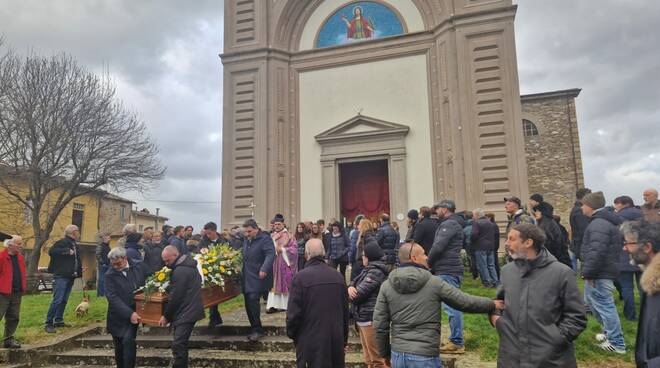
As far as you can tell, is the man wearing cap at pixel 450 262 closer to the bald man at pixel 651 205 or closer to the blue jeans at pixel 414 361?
the blue jeans at pixel 414 361

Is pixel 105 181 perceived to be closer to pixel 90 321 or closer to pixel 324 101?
pixel 324 101

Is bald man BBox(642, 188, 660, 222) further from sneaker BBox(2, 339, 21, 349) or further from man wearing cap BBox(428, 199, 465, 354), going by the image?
sneaker BBox(2, 339, 21, 349)

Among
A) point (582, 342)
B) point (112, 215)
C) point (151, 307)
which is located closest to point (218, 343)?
point (151, 307)

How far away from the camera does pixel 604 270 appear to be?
5988 mm

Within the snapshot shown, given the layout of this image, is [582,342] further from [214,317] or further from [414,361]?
[214,317]

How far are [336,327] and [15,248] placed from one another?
6206mm

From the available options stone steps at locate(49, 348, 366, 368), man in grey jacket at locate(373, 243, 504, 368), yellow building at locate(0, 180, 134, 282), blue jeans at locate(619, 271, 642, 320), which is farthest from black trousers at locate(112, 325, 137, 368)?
yellow building at locate(0, 180, 134, 282)

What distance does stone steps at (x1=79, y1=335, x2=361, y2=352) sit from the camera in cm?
728

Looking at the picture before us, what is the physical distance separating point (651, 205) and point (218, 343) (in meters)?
7.73

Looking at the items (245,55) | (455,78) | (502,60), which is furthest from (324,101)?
(502,60)

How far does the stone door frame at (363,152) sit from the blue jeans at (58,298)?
381 inches

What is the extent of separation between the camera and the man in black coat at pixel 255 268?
7508 millimetres

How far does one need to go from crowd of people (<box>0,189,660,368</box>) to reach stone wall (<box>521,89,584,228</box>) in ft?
57.0

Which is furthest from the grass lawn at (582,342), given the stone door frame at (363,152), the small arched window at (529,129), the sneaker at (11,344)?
the small arched window at (529,129)
